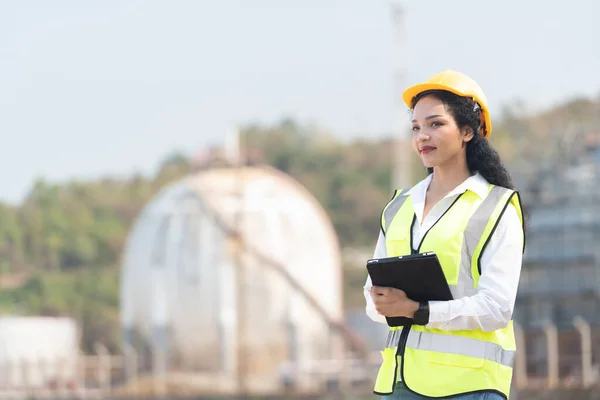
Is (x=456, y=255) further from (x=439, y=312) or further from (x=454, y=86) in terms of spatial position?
(x=454, y=86)

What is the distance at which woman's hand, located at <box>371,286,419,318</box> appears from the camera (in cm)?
326

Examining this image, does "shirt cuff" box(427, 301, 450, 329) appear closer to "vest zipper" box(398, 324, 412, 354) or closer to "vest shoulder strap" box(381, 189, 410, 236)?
"vest zipper" box(398, 324, 412, 354)

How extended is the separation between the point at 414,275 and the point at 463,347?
20 centimetres

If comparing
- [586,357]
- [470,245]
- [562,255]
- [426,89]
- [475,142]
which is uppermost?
[426,89]

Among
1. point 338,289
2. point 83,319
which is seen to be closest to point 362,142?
point 83,319

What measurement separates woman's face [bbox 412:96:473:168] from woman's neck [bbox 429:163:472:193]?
0.13 feet

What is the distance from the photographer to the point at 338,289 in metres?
55.3

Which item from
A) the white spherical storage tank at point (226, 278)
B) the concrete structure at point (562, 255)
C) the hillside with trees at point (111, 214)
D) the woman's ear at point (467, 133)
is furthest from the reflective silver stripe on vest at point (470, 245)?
the hillside with trees at point (111, 214)

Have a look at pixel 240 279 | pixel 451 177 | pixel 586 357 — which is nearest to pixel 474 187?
pixel 451 177

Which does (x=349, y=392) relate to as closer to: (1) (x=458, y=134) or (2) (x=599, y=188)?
(2) (x=599, y=188)

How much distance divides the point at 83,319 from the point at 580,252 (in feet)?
144

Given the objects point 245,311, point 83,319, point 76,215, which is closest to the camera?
point 245,311

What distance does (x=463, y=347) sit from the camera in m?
3.26

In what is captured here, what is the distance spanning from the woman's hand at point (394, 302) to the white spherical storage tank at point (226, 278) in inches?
1857
